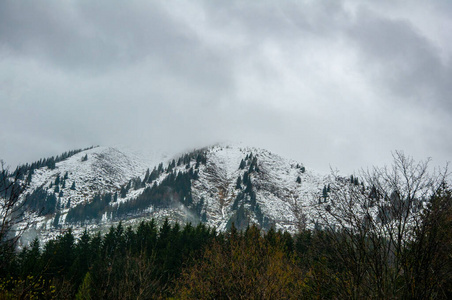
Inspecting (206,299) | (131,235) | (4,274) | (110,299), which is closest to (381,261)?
(206,299)

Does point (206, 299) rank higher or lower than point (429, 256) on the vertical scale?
lower

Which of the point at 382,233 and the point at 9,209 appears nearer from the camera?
the point at 9,209

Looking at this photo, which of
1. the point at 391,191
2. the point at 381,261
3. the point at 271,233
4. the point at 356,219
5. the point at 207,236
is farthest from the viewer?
the point at 207,236

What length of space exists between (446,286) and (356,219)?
700 centimetres

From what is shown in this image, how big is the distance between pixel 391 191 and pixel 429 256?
163 inches

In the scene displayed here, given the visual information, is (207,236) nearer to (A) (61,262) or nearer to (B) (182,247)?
(B) (182,247)

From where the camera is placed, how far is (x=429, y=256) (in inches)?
495

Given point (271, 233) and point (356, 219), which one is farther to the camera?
point (271, 233)

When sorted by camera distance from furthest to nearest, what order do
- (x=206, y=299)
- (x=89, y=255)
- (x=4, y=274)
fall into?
(x=89, y=255) < (x=4, y=274) < (x=206, y=299)

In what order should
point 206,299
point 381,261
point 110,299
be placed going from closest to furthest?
point 381,261, point 206,299, point 110,299

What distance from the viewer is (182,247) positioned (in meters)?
60.1

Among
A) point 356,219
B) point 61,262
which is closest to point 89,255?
point 61,262

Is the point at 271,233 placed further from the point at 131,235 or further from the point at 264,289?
the point at 264,289

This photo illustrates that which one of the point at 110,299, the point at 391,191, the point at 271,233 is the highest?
the point at 271,233
